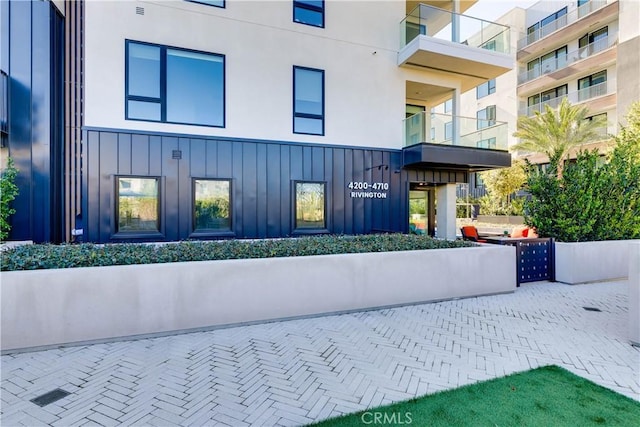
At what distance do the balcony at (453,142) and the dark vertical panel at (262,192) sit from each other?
4.88 meters

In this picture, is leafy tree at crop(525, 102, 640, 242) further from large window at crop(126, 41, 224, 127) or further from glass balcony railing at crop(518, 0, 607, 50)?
glass balcony railing at crop(518, 0, 607, 50)

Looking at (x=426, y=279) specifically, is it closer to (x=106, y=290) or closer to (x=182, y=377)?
(x=182, y=377)

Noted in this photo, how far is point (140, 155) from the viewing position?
8.29 metres

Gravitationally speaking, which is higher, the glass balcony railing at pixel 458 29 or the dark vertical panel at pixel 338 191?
the glass balcony railing at pixel 458 29

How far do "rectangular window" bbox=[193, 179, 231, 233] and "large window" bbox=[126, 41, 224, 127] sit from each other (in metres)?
1.71

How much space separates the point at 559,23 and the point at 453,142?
24.2m

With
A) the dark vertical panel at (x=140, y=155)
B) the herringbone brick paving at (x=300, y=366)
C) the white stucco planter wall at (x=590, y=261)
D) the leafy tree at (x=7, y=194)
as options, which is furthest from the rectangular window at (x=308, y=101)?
the white stucco planter wall at (x=590, y=261)

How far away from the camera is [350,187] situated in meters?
10.4

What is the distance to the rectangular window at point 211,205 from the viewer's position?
8859 mm

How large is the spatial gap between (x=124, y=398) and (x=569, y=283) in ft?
30.9

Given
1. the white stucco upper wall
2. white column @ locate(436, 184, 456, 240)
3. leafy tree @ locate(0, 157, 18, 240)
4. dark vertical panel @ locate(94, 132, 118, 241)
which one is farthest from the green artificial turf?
white column @ locate(436, 184, 456, 240)

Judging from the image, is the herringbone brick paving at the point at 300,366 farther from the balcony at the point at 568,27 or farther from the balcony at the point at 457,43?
the balcony at the point at 568,27

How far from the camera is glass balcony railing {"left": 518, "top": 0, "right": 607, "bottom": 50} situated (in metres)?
23.4

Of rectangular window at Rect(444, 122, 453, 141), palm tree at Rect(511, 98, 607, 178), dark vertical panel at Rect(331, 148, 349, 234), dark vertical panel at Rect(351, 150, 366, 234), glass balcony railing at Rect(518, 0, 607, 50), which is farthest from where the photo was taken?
glass balcony railing at Rect(518, 0, 607, 50)
